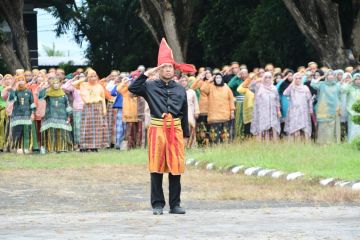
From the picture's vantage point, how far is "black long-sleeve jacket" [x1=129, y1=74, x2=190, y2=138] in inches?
570

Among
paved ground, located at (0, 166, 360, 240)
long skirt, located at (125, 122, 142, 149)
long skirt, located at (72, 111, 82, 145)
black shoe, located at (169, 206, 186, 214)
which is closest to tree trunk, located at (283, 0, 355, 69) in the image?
long skirt, located at (125, 122, 142, 149)

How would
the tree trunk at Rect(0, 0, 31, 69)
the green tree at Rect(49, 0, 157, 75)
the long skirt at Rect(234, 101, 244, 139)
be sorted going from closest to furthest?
the long skirt at Rect(234, 101, 244, 139), the tree trunk at Rect(0, 0, 31, 69), the green tree at Rect(49, 0, 157, 75)

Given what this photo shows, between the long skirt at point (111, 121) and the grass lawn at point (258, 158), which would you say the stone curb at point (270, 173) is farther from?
the long skirt at point (111, 121)

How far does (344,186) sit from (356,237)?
18.3ft

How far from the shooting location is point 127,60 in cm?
5216

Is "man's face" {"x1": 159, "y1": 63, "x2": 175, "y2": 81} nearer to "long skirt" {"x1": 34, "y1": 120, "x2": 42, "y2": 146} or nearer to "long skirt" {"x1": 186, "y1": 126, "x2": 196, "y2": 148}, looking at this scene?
"long skirt" {"x1": 186, "y1": 126, "x2": 196, "y2": 148}

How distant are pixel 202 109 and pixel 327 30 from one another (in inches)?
378

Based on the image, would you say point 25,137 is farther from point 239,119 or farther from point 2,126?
point 239,119

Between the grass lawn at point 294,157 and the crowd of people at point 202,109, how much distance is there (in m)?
3.84

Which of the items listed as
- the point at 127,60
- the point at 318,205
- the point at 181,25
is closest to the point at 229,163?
the point at 318,205

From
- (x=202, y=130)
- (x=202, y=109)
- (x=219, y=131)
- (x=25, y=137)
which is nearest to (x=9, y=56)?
(x=25, y=137)

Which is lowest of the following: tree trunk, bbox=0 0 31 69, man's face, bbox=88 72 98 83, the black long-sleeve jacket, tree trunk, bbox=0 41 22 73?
the black long-sleeve jacket

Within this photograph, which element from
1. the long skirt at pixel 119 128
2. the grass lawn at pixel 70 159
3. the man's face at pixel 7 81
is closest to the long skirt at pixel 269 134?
the grass lawn at pixel 70 159

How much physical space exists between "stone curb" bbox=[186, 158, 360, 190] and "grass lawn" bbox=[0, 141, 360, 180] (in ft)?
0.58
